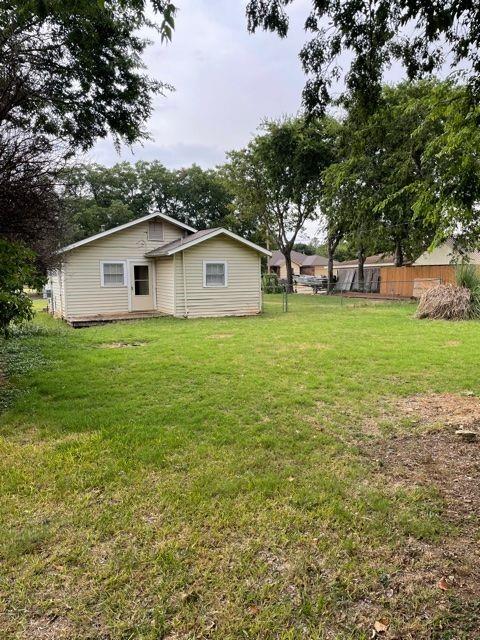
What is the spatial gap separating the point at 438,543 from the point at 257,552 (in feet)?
3.66

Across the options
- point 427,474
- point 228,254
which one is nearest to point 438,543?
→ point 427,474

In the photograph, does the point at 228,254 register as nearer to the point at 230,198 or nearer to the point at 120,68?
the point at 120,68

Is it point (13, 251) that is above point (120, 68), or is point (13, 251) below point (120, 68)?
below

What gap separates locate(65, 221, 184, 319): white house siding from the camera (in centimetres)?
1415

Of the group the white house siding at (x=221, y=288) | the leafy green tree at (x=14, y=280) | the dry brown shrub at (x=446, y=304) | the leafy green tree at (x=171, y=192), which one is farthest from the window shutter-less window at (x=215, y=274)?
the leafy green tree at (x=171, y=192)

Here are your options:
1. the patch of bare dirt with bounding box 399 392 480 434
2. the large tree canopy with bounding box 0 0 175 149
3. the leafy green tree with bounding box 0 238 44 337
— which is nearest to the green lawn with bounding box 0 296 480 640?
the patch of bare dirt with bounding box 399 392 480 434

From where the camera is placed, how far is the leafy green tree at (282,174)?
2562cm

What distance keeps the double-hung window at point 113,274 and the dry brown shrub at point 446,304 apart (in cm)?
1031

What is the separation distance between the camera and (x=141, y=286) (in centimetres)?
1584

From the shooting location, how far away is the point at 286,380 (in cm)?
618

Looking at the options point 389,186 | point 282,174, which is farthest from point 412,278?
point 282,174

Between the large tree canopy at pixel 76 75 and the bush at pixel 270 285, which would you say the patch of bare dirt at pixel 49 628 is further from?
the bush at pixel 270 285

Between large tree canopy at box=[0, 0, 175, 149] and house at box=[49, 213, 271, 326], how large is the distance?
22.9ft

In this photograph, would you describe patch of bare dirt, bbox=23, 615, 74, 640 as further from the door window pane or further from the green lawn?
the door window pane
